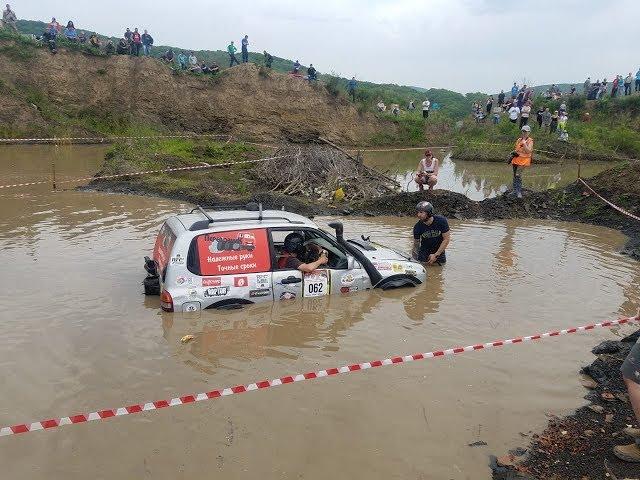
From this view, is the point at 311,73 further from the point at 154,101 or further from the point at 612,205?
the point at 612,205

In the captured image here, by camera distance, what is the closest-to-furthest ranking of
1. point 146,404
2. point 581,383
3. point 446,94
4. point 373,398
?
Answer: 1. point 146,404
2. point 373,398
3. point 581,383
4. point 446,94

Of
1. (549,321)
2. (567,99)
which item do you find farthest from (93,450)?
(567,99)

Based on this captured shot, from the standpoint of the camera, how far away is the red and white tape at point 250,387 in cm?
471

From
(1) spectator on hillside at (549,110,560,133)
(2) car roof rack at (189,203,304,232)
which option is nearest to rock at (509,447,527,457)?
(2) car roof rack at (189,203,304,232)

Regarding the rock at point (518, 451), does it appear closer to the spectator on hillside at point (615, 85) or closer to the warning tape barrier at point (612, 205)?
the warning tape barrier at point (612, 205)

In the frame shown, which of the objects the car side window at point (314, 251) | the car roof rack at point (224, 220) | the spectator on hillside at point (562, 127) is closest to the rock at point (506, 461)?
the car side window at point (314, 251)

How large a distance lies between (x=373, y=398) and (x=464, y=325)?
2500 millimetres

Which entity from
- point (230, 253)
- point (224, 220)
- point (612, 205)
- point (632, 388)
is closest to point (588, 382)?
point (632, 388)

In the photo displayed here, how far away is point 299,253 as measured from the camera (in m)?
7.84

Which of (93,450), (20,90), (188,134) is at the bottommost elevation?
(93,450)

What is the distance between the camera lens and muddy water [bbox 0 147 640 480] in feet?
14.8

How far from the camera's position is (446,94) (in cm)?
7656

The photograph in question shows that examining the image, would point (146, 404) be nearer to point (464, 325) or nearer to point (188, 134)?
point (464, 325)

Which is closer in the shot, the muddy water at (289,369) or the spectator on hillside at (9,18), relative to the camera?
the muddy water at (289,369)
